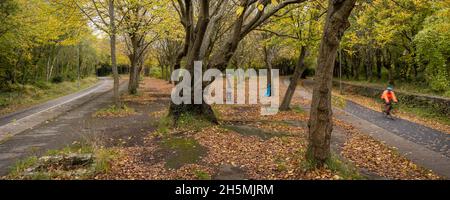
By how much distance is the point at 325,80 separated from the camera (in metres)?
7.11

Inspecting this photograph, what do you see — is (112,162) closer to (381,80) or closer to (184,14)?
(184,14)

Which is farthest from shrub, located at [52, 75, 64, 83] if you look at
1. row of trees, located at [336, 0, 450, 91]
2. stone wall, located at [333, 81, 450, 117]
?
stone wall, located at [333, 81, 450, 117]

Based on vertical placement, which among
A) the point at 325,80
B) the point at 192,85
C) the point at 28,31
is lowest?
the point at 192,85

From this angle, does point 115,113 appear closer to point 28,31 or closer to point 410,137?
point 28,31

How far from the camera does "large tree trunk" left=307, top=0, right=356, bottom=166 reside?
22.4 feet

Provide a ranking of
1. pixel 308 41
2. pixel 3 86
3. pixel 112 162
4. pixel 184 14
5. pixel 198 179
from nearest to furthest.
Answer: pixel 198 179 < pixel 112 162 < pixel 184 14 < pixel 308 41 < pixel 3 86

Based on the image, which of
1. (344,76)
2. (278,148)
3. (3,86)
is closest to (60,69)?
(3,86)

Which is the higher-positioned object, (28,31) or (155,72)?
(28,31)

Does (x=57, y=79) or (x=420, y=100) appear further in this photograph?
(x=57, y=79)

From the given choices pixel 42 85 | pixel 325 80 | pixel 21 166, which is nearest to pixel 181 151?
pixel 21 166

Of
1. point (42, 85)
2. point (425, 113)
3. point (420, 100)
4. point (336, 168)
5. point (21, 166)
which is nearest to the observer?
point (336, 168)

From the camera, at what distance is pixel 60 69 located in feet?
162

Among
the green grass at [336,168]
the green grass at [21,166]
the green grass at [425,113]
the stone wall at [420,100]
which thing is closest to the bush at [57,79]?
the stone wall at [420,100]

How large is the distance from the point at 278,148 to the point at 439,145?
557cm
